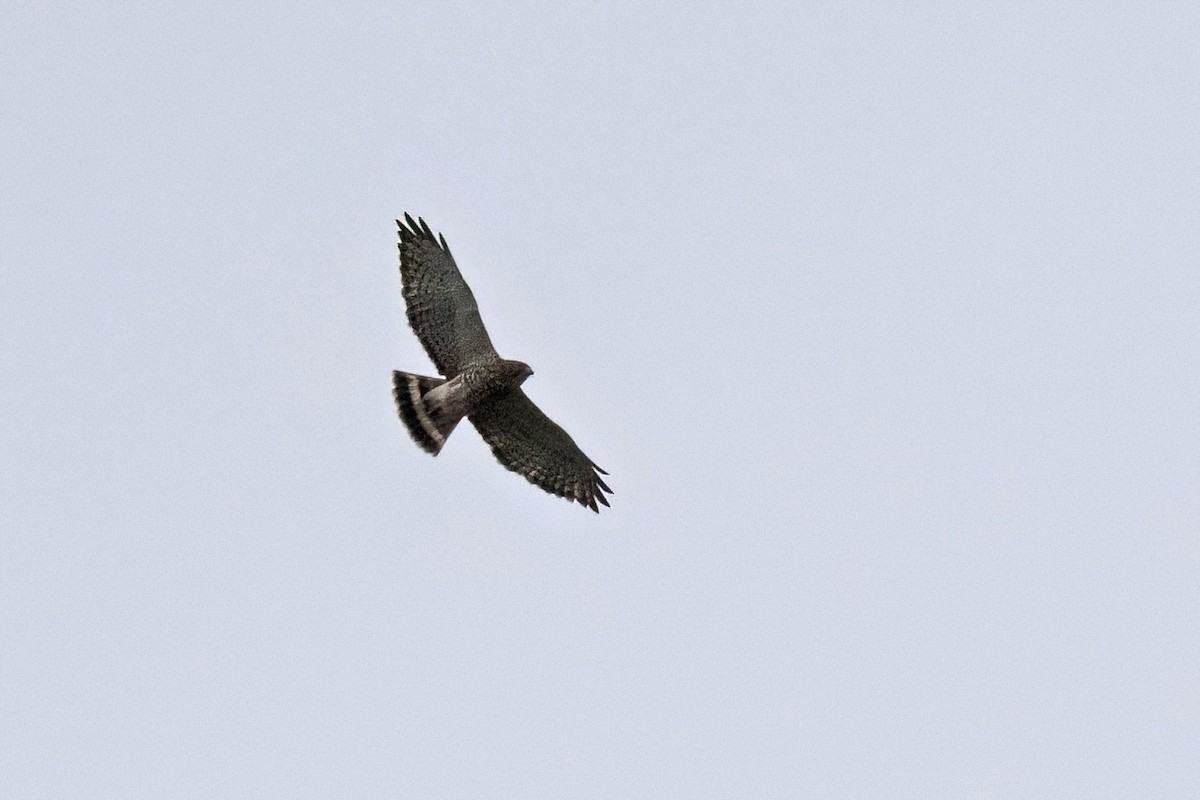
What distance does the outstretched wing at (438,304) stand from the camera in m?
23.2

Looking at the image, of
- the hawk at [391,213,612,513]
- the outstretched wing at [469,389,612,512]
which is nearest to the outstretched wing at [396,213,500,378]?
the hawk at [391,213,612,513]

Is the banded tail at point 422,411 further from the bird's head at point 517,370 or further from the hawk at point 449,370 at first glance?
the bird's head at point 517,370

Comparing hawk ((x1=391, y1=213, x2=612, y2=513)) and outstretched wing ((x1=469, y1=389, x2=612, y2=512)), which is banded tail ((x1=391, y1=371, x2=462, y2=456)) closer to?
hawk ((x1=391, y1=213, x2=612, y2=513))

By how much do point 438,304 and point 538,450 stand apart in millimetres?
2300

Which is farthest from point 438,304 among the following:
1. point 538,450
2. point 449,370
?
point 538,450

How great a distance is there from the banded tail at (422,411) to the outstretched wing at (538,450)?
20.3 inches

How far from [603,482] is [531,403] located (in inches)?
64.6

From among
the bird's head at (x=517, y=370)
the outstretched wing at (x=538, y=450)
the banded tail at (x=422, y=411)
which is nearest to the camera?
A: the bird's head at (x=517, y=370)

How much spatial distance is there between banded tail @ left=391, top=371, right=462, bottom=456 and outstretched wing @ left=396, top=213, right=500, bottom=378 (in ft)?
1.52

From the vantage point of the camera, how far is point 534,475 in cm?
2447

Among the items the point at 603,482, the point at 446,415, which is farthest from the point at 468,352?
the point at 603,482

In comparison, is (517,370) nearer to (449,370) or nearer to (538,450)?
(449,370)

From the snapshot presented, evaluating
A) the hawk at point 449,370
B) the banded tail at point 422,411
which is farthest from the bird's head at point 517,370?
the banded tail at point 422,411

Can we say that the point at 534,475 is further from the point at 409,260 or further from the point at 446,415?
the point at 409,260
